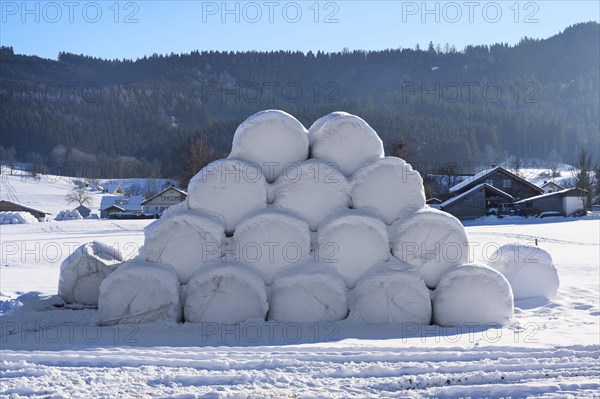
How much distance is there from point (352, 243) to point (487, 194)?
4444 cm

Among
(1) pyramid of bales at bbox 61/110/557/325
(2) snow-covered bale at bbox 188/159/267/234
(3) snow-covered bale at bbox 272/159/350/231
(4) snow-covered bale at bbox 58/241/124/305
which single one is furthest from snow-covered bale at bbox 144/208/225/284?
(4) snow-covered bale at bbox 58/241/124/305

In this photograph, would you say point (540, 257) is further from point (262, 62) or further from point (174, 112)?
point (262, 62)

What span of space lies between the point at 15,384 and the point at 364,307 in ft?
11.9

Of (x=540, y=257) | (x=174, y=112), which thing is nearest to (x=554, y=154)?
(x=174, y=112)

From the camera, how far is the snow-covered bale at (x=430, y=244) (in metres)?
6.78

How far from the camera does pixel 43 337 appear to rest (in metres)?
5.91

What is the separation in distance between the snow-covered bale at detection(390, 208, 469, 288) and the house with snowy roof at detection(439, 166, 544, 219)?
126 feet

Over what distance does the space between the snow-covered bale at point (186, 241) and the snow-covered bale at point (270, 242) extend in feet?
0.76

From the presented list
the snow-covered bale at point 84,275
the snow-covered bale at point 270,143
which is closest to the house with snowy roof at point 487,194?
the snow-covered bale at point 270,143

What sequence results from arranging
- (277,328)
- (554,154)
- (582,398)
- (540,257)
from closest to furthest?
(582,398)
(277,328)
(540,257)
(554,154)

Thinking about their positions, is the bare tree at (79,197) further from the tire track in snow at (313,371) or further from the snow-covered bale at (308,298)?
the tire track in snow at (313,371)

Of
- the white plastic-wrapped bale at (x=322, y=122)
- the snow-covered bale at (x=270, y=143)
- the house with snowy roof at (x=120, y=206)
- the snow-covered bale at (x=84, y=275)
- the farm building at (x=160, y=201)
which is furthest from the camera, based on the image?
the house with snowy roof at (x=120, y=206)

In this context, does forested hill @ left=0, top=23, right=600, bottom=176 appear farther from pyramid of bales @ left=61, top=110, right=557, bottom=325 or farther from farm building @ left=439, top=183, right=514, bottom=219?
pyramid of bales @ left=61, top=110, right=557, bottom=325

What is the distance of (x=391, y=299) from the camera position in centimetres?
658
